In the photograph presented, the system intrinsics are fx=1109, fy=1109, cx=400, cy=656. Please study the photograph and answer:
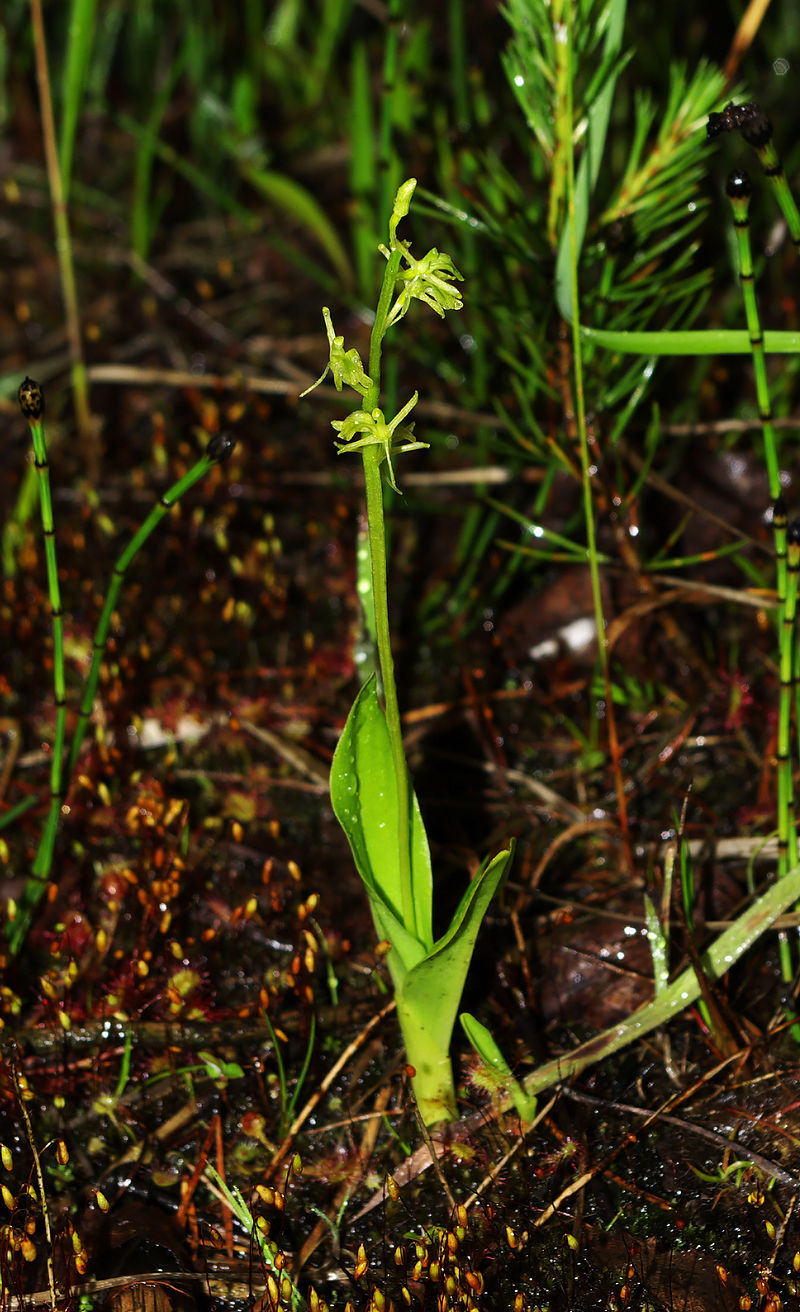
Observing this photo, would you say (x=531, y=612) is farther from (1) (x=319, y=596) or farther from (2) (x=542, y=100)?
(2) (x=542, y=100)

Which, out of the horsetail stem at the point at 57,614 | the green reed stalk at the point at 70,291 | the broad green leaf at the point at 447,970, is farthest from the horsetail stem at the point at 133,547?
the green reed stalk at the point at 70,291

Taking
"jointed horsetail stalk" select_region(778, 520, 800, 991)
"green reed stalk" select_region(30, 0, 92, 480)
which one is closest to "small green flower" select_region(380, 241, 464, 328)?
"jointed horsetail stalk" select_region(778, 520, 800, 991)

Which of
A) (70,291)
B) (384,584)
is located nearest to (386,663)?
(384,584)

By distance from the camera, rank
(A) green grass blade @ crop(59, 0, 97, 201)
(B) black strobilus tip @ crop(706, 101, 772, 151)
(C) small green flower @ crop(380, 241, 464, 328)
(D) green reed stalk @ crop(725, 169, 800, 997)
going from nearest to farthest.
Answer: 1. (C) small green flower @ crop(380, 241, 464, 328)
2. (B) black strobilus tip @ crop(706, 101, 772, 151)
3. (D) green reed stalk @ crop(725, 169, 800, 997)
4. (A) green grass blade @ crop(59, 0, 97, 201)

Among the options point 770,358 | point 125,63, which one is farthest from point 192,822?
point 125,63

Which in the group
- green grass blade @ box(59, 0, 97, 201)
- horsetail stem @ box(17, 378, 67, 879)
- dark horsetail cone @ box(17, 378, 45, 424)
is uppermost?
green grass blade @ box(59, 0, 97, 201)

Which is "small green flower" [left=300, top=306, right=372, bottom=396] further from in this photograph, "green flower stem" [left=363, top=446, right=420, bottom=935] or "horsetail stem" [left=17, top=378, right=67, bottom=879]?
"horsetail stem" [left=17, top=378, right=67, bottom=879]

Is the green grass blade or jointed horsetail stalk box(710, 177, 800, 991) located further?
the green grass blade

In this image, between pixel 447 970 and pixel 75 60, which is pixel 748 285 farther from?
pixel 75 60
